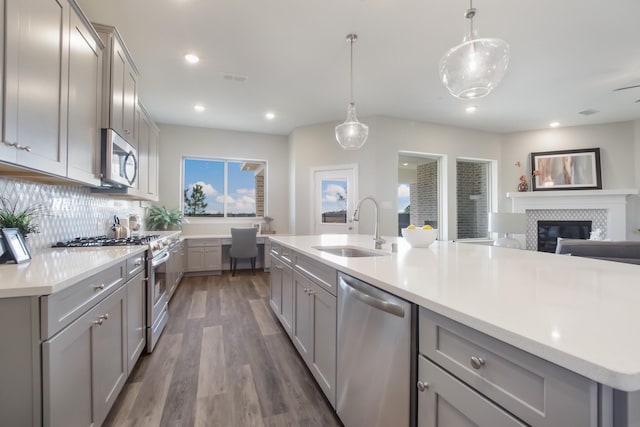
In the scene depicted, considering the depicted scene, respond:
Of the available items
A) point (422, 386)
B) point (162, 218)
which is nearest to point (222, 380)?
point (422, 386)

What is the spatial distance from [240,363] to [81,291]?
135 centimetres

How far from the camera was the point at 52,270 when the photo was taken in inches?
49.3

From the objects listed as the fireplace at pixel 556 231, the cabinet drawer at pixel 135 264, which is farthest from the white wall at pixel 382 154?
the cabinet drawer at pixel 135 264

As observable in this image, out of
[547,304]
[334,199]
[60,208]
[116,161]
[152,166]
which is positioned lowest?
[547,304]

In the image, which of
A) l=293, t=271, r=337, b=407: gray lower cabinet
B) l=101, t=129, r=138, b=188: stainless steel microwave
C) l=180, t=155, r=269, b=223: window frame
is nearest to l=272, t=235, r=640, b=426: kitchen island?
l=293, t=271, r=337, b=407: gray lower cabinet

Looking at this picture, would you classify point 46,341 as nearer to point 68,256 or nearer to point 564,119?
point 68,256

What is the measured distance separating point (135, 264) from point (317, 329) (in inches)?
55.4

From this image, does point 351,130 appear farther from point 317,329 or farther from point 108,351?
point 108,351

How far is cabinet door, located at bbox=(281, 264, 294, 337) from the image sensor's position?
94.9 inches

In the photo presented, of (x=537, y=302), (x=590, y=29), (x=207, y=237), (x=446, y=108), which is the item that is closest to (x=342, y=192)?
(x=446, y=108)

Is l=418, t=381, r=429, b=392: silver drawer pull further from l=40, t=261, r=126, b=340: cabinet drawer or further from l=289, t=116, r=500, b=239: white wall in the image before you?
l=289, t=116, r=500, b=239: white wall

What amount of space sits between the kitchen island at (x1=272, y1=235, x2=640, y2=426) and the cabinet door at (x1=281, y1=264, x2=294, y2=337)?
101 centimetres

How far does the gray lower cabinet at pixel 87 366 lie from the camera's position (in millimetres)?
1039

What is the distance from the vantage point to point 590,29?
9.05ft
